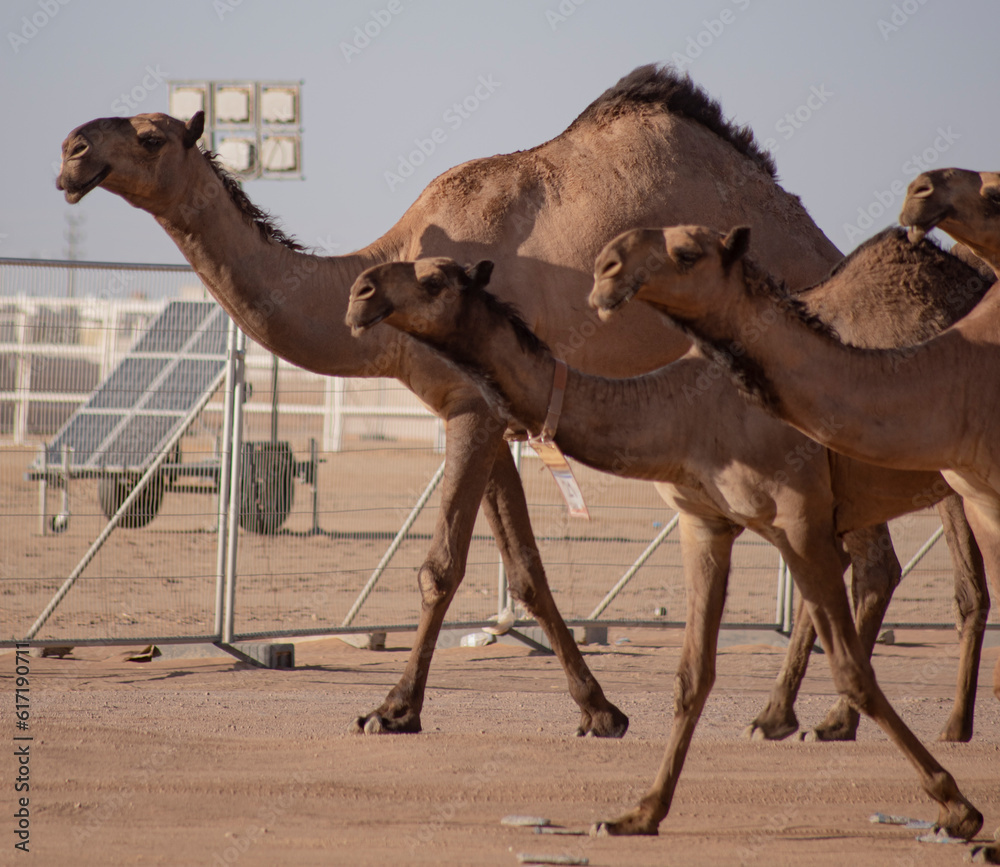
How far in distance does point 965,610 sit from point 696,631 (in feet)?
9.68

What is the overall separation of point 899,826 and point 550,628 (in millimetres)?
2498

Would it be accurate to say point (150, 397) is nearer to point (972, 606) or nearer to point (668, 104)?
point (668, 104)

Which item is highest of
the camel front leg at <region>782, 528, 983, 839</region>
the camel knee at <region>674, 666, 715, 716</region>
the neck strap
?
the neck strap

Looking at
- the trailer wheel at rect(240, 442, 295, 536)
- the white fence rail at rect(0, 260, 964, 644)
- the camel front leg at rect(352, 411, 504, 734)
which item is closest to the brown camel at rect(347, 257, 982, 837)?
the camel front leg at rect(352, 411, 504, 734)

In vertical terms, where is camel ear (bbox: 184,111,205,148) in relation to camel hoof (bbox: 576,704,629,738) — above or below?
above

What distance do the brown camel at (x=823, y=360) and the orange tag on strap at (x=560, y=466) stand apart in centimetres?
73

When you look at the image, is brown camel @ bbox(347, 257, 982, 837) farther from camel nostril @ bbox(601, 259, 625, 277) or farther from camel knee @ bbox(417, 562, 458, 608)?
camel knee @ bbox(417, 562, 458, 608)

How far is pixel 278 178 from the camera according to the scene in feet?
73.7

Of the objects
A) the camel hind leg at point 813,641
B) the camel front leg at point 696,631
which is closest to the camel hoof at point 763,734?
the camel hind leg at point 813,641

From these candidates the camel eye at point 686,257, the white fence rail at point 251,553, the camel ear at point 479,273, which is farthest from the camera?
the white fence rail at point 251,553

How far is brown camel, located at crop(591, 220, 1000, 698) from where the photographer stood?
3.96m

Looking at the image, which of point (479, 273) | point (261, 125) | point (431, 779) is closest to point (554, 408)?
point (479, 273)

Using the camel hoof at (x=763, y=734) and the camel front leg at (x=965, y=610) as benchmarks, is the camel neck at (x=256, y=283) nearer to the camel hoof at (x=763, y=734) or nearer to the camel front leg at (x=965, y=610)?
the camel hoof at (x=763, y=734)

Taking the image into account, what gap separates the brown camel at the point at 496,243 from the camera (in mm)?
6664
